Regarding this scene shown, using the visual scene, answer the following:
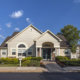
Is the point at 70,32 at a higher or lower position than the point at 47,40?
higher

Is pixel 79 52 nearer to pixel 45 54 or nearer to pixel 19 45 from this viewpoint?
pixel 45 54

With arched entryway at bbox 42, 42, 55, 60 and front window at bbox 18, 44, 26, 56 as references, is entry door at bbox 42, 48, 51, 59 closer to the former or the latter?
arched entryway at bbox 42, 42, 55, 60

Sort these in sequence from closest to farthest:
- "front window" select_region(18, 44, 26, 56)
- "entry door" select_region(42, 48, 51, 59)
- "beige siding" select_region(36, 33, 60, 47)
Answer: "beige siding" select_region(36, 33, 60, 47) → "entry door" select_region(42, 48, 51, 59) → "front window" select_region(18, 44, 26, 56)

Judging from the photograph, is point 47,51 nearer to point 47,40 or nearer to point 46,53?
point 46,53

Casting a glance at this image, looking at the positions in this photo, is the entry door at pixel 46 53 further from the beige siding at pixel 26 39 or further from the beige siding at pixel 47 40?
the beige siding at pixel 26 39

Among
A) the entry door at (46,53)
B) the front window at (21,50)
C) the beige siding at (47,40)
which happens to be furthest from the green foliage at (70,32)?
the front window at (21,50)

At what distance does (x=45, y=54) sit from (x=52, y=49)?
1895 millimetres

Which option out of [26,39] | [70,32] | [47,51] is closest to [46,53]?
[47,51]

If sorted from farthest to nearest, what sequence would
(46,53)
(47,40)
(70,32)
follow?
(70,32) → (46,53) → (47,40)

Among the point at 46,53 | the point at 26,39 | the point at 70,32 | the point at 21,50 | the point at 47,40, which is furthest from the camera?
the point at 70,32

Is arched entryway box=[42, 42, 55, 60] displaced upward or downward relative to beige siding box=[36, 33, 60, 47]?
downward

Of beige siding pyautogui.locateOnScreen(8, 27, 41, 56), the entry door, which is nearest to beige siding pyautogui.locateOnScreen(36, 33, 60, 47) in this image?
the entry door

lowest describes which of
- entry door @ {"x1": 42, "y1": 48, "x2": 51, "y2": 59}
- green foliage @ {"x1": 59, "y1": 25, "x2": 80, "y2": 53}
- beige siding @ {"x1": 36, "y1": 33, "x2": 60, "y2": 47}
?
entry door @ {"x1": 42, "y1": 48, "x2": 51, "y2": 59}

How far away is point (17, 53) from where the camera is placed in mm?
26516
